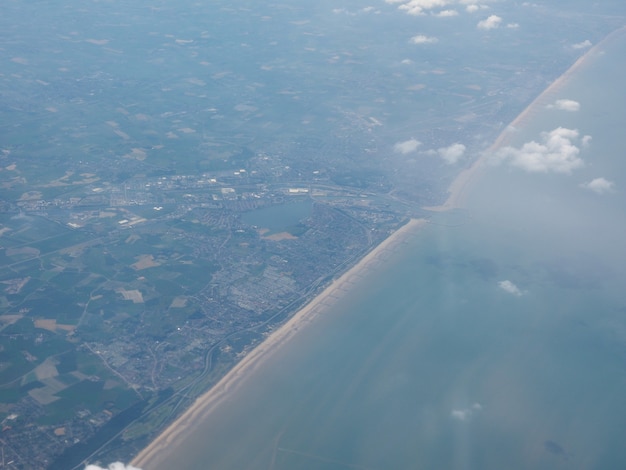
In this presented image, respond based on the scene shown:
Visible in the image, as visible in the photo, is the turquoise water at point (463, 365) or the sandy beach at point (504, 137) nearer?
the turquoise water at point (463, 365)

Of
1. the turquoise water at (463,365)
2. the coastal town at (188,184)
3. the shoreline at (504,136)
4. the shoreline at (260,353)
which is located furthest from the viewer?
the shoreline at (504,136)

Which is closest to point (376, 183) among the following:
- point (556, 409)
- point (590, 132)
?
point (590, 132)

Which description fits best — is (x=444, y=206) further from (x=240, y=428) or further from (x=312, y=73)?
(x=312, y=73)

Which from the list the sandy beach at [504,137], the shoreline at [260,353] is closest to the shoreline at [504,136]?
the sandy beach at [504,137]

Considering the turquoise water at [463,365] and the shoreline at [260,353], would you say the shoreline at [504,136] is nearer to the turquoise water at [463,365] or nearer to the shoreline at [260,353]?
the turquoise water at [463,365]

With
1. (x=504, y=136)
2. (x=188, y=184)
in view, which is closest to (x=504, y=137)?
(x=504, y=136)

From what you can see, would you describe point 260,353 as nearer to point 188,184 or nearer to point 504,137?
point 188,184

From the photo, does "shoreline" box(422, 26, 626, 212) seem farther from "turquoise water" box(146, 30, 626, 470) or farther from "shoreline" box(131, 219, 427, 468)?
"shoreline" box(131, 219, 427, 468)
